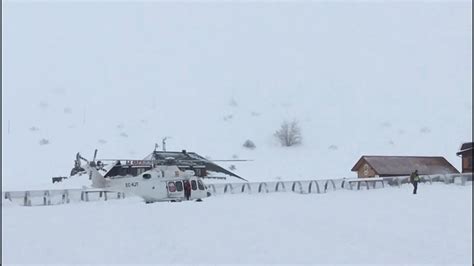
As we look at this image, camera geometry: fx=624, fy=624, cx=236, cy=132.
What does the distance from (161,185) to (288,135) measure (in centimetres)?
3205

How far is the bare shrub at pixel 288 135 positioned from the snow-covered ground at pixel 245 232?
32938 millimetres

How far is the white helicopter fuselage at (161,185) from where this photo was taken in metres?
30.5

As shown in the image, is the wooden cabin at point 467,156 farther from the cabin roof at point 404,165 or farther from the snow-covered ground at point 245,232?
the snow-covered ground at point 245,232

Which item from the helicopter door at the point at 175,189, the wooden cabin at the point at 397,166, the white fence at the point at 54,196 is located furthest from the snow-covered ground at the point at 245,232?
the wooden cabin at the point at 397,166

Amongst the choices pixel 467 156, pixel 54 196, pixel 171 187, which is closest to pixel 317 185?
pixel 171 187

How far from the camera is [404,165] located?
4375cm

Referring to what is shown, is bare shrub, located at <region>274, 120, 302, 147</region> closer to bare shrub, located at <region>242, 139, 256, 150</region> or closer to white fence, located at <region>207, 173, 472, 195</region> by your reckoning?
bare shrub, located at <region>242, 139, 256, 150</region>

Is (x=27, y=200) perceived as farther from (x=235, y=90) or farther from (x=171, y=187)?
(x=235, y=90)

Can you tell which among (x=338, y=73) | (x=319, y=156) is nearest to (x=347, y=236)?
(x=319, y=156)

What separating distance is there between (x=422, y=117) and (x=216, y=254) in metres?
58.5

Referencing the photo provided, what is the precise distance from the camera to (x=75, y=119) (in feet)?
210

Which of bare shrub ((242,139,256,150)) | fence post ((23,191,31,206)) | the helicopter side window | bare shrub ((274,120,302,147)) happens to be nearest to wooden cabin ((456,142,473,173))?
the helicopter side window

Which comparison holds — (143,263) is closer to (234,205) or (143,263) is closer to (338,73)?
(234,205)

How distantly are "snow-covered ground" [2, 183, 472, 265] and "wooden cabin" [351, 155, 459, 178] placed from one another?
14133 millimetres
